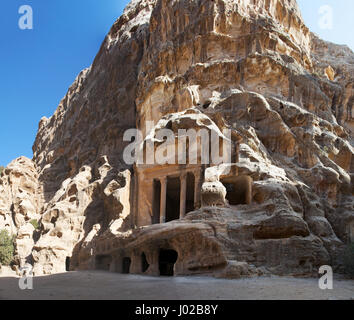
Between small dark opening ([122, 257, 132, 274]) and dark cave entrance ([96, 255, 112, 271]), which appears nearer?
small dark opening ([122, 257, 132, 274])

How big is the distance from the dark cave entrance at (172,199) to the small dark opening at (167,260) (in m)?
3.47

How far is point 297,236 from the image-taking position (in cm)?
1839

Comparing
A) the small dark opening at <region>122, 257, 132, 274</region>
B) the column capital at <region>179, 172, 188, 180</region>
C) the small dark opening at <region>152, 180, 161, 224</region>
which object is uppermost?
the column capital at <region>179, 172, 188, 180</region>

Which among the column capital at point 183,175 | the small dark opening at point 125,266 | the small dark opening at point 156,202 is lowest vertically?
the small dark opening at point 125,266

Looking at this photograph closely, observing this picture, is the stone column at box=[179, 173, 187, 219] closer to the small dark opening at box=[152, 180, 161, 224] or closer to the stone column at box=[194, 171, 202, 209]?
the stone column at box=[194, 171, 202, 209]

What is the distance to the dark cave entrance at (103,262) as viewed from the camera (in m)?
28.1

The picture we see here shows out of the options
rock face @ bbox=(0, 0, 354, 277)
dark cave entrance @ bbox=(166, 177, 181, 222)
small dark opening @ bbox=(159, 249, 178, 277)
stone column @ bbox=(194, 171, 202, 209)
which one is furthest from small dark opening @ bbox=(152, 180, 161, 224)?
stone column @ bbox=(194, 171, 202, 209)

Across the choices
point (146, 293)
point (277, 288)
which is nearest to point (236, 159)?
point (277, 288)

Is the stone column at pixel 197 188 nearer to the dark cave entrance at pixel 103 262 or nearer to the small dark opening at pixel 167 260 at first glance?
the small dark opening at pixel 167 260

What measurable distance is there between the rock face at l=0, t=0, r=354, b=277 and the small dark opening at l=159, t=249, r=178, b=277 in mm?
139

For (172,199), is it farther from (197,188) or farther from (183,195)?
(197,188)

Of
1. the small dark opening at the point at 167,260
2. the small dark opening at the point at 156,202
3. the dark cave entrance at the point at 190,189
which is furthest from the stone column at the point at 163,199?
the small dark opening at the point at 167,260

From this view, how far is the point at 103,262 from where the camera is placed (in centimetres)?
2844

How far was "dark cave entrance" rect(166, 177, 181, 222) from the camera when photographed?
94.1 feet
